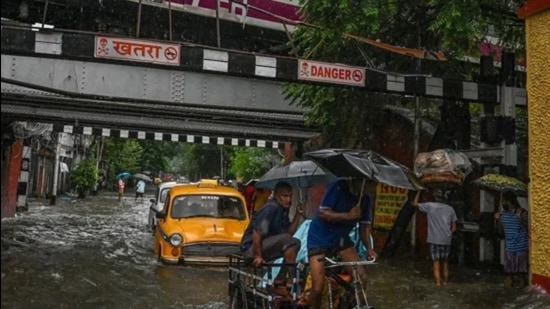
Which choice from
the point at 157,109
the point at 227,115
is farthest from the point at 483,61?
the point at 157,109

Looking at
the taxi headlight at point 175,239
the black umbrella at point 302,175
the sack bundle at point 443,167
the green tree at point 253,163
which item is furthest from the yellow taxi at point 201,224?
the green tree at point 253,163

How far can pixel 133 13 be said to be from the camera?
52.4ft

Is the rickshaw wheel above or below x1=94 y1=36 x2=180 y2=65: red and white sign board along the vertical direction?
below

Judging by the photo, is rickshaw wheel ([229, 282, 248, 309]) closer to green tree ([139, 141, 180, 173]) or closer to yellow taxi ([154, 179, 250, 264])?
yellow taxi ([154, 179, 250, 264])

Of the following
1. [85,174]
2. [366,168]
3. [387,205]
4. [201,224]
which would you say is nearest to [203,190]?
[201,224]

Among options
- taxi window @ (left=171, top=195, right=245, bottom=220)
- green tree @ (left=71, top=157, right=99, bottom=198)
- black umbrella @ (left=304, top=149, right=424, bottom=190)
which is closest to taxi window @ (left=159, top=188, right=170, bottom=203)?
taxi window @ (left=171, top=195, right=245, bottom=220)

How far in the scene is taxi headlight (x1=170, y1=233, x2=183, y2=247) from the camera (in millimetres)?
11148

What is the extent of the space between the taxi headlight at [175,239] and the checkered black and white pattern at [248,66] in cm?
369

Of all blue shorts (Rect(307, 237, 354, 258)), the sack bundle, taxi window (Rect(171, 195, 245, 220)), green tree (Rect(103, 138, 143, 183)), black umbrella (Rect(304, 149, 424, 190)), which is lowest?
blue shorts (Rect(307, 237, 354, 258))

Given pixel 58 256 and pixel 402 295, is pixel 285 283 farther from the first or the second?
pixel 58 256

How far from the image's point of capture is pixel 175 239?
440 inches

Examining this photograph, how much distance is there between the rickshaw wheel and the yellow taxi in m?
4.40

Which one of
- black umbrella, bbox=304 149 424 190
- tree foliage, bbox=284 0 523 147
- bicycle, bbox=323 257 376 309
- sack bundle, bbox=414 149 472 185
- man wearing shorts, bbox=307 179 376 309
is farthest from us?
sack bundle, bbox=414 149 472 185

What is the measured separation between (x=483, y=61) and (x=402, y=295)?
4.88 m
